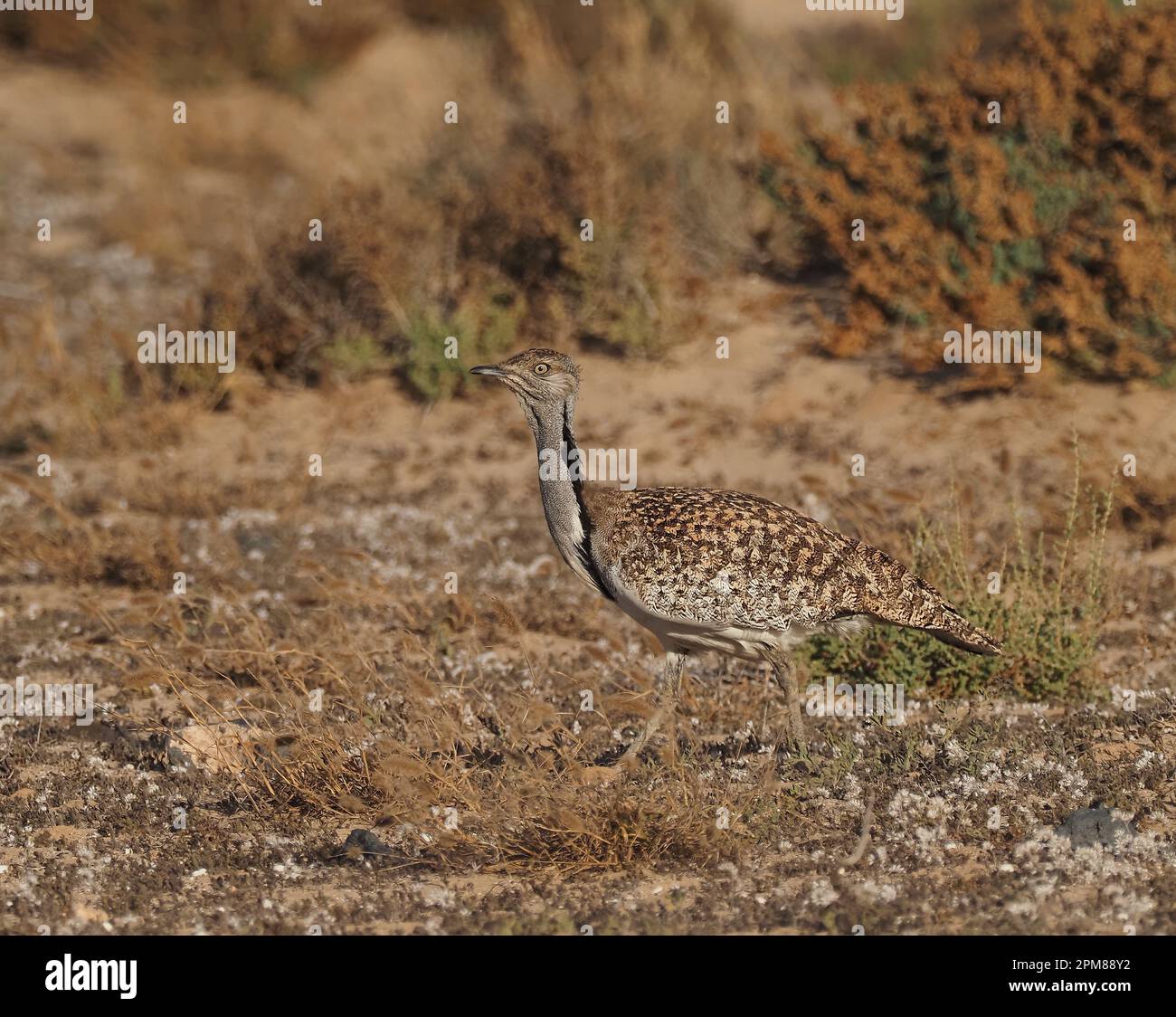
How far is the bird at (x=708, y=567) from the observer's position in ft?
20.0

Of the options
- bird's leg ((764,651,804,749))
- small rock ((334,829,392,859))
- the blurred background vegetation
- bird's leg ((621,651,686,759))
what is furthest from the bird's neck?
the blurred background vegetation

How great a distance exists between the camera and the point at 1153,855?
219 inches

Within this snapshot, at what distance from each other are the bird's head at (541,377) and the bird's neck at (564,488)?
3 cm

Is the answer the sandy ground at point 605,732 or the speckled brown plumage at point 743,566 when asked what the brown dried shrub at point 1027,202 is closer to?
Result: the sandy ground at point 605,732

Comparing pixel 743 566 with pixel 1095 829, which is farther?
pixel 743 566

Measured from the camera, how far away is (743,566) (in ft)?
20.1

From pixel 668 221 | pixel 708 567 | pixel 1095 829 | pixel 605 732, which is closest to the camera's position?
pixel 1095 829

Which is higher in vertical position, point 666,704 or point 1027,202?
point 1027,202

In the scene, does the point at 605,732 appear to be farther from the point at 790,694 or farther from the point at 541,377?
the point at 541,377

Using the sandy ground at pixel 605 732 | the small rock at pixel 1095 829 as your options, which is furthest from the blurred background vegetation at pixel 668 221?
the small rock at pixel 1095 829

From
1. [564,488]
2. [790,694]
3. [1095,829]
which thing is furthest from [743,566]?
[1095,829]

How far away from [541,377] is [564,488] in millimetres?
472

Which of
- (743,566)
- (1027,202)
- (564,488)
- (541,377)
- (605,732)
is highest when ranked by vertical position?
(1027,202)

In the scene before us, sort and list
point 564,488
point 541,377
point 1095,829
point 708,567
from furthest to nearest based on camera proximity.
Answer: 1. point 541,377
2. point 564,488
3. point 708,567
4. point 1095,829
